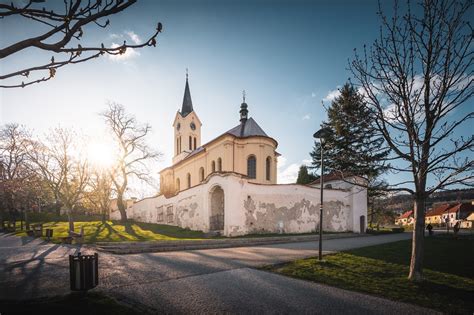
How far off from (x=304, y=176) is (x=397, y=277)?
104 ft

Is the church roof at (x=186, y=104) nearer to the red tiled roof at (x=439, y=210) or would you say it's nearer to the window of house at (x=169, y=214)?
the window of house at (x=169, y=214)

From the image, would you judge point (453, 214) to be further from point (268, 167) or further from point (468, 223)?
point (268, 167)

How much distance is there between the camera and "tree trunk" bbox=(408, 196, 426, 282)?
20.5 ft

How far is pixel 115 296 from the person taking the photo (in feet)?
16.2

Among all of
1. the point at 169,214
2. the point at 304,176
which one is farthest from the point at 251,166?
the point at 304,176

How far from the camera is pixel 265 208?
1947 cm

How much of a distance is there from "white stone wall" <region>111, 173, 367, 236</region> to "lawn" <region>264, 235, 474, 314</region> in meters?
8.52

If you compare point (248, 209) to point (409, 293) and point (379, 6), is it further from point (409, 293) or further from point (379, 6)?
point (379, 6)

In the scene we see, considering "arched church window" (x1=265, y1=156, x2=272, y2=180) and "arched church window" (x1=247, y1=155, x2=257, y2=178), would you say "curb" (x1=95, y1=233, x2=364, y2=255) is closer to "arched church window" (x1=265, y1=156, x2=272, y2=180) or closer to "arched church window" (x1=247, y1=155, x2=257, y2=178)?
"arched church window" (x1=247, y1=155, x2=257, y2=178)

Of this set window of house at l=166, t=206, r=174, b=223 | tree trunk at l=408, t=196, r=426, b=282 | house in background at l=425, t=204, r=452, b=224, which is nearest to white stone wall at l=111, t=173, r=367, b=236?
window of house at l=166, t=206, r=174, b=223

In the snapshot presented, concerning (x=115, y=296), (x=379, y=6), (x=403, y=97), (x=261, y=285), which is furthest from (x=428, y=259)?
(x=115, y=296)

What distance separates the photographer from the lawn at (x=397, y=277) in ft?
16.1

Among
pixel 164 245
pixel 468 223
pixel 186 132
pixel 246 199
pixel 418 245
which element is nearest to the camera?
pixel 418 245

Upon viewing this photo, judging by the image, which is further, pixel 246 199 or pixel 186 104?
pixel 186 104
